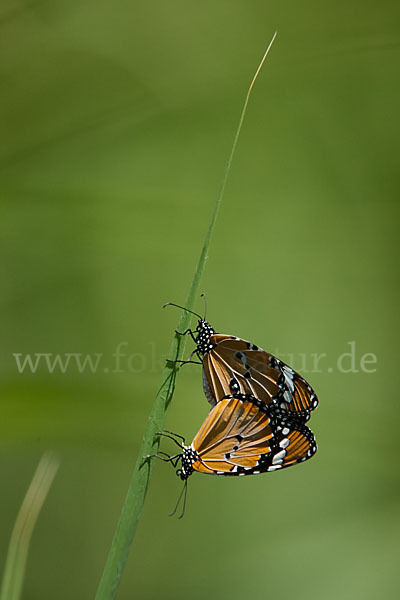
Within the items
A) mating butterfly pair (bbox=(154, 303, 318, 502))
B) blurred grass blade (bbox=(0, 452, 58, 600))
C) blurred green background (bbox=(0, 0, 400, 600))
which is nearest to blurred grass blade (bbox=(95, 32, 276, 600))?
blurred grass blade (bbox=(0, 452, 58, 600))

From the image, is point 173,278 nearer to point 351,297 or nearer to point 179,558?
point 351,297

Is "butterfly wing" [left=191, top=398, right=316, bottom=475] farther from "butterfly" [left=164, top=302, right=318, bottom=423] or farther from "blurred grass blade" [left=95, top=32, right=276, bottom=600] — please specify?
"blurred grass blade" [left=95, top=32, right=276, bottom=600]

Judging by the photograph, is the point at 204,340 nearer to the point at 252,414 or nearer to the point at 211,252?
the point at 252,414

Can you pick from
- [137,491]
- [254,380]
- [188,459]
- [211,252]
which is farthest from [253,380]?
[211,252]

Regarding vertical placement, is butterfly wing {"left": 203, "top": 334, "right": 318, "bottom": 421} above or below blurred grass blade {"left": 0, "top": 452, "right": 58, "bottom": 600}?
above

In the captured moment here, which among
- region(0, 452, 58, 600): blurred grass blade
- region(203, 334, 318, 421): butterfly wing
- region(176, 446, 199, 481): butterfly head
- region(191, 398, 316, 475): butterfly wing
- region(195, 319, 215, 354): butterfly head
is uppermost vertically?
region(195, 319, 215, 354): butterfly head

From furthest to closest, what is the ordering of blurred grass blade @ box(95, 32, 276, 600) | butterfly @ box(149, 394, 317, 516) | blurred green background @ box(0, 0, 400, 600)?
blurred green background @ box(0, 0, 400, 600), butterfly @ box(149, 394, 317, 516), blurred grass blade @ box(95, 32, 276, 600)

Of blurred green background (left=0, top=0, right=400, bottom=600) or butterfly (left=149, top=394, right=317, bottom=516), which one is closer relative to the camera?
butterfly (left=149, top=394, right=317, bottom=516)

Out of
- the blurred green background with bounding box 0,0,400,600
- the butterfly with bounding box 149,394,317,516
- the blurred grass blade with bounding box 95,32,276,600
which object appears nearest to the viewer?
the blurred grass blade with bounding box 95,32,276,600

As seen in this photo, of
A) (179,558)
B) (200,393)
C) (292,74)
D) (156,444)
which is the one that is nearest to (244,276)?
(200,393)
